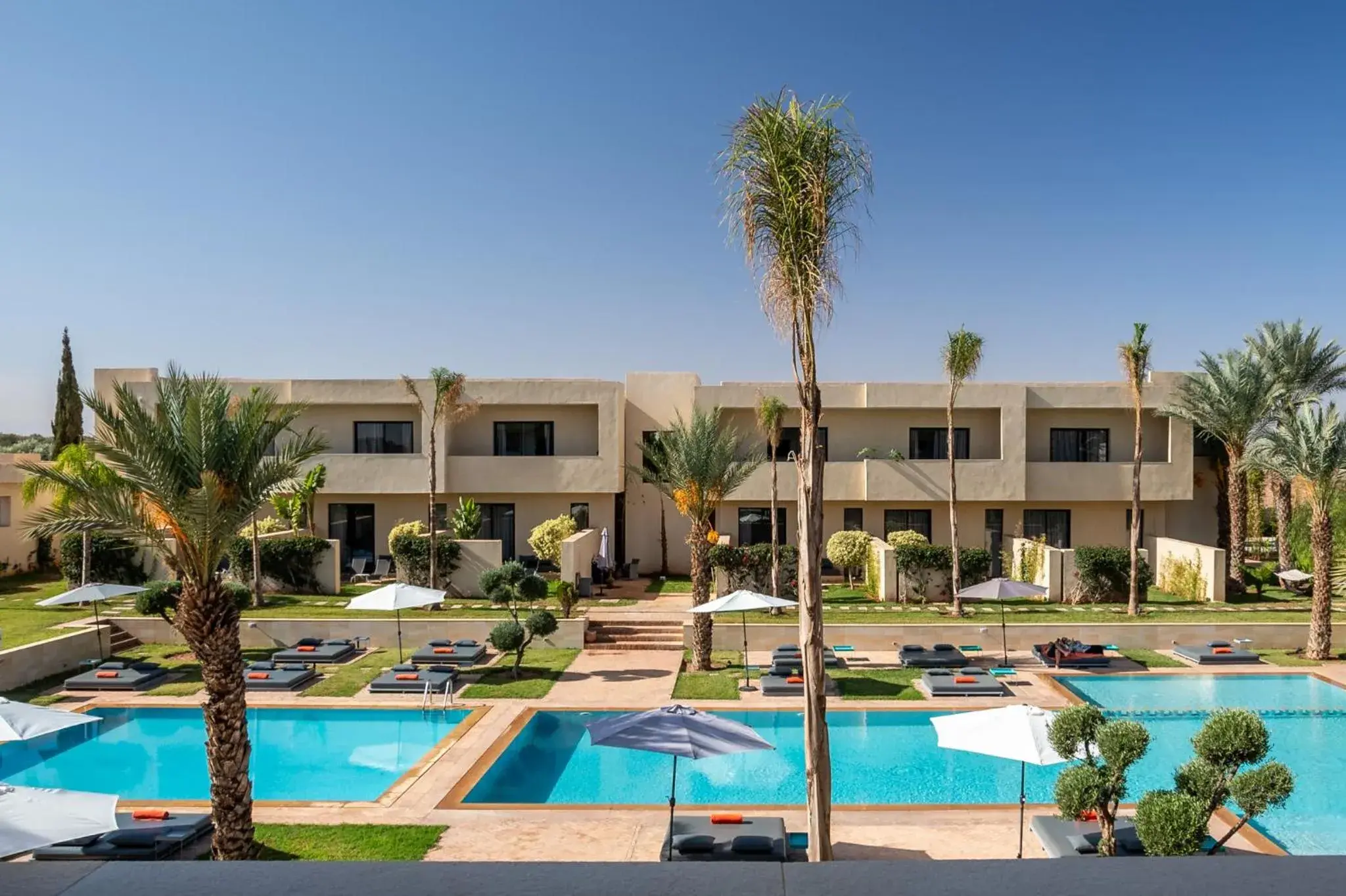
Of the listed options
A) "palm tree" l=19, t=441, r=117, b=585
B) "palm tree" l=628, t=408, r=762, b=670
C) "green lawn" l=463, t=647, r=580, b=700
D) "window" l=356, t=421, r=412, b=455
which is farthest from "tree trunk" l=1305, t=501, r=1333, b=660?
"palm tree" l=19, t=441, r=117, b=585

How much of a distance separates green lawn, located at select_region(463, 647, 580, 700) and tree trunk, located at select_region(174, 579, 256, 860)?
8.39 m

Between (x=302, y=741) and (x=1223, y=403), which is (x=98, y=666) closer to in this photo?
(x=302, y=741)

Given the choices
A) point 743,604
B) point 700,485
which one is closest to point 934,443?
point 700,485

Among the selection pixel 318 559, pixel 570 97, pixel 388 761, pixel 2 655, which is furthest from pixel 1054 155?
pixel 2 655

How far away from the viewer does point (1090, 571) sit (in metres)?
28.0

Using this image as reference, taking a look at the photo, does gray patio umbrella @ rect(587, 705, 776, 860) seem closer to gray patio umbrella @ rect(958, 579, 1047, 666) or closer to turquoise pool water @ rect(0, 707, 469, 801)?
turquoise pool water @ rect(0, 707, 469, 801)

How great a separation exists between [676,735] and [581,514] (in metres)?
23.2

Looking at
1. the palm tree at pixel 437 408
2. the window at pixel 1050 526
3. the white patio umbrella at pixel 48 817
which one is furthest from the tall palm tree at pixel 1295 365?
the white patio umbrella at pixel 48 817

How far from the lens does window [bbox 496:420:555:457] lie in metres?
34.2

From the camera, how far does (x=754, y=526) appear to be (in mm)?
33750

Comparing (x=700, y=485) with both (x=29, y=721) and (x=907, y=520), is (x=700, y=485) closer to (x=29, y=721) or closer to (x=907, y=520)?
(x=29, y=721)

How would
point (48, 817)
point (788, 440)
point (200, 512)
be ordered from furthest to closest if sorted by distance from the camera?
point (788, 440) → point (200, 512) → point (48, 817)

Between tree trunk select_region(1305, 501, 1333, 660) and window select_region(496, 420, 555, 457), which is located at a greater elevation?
window select_region(496, 420, 555, 457)

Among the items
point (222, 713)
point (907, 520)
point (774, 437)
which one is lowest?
point (222, 713)
